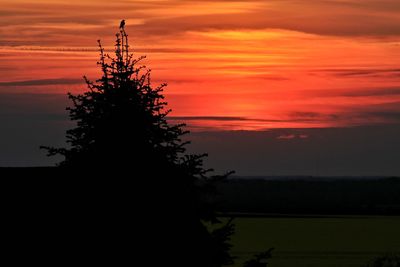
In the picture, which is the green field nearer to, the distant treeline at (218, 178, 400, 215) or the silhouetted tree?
the distant treeline at (218, 178, 400, 215)

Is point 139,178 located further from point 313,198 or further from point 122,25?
point 313,198

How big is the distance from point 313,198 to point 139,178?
5244 inches

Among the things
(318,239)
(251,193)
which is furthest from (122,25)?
(251,193)

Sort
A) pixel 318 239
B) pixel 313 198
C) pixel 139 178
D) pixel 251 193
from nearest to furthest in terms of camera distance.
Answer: pixel 139 178
pixel 318 239
pixel 313 198
pixel 251 193

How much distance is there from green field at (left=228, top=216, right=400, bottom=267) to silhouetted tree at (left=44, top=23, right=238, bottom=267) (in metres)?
32.3

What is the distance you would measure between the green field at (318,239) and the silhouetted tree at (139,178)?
32.3m

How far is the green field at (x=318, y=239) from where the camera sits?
178 ft

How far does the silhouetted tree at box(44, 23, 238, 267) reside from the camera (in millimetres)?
14773

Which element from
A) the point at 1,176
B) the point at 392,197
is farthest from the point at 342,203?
the point at 1,176

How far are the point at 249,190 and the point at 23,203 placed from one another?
476 feet

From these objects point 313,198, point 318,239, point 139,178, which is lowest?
point 139,178

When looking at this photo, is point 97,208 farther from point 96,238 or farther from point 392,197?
point 392,197

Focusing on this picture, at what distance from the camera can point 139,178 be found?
15.0 m

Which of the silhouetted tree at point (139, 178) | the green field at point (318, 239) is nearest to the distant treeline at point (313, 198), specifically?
the green field at point (318, 239)
